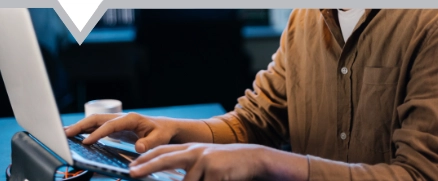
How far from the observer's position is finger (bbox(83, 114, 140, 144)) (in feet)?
3.01

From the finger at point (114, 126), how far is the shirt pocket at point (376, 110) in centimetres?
50

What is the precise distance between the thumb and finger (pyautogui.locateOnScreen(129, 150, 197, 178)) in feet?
0.62

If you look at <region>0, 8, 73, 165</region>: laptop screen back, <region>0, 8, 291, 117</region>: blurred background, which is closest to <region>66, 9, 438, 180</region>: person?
<region>0, 8, 73, 165</region>: laptop screen back

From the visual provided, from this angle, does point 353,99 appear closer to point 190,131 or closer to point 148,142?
point 190,131

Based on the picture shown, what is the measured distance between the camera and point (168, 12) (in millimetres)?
3082

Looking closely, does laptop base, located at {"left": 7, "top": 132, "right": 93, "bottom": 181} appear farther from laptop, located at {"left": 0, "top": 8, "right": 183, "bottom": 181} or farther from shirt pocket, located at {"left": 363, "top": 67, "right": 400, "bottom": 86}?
shirt pocket, located at {"left": 363, "top": 67, "right": 400, "bottom": 86}

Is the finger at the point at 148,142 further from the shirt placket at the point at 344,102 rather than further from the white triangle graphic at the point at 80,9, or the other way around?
the shirt placket at the point at 344,102

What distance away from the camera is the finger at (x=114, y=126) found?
92cm

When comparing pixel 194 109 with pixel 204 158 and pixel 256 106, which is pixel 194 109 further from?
pixel 204 158

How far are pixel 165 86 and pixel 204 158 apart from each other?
2616mm

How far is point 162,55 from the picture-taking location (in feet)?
11.0

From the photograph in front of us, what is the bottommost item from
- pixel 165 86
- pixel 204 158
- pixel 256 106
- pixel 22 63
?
pixel 165 86

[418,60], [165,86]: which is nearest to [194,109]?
[418,60]

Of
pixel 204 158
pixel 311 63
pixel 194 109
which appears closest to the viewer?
pixel 204 158
